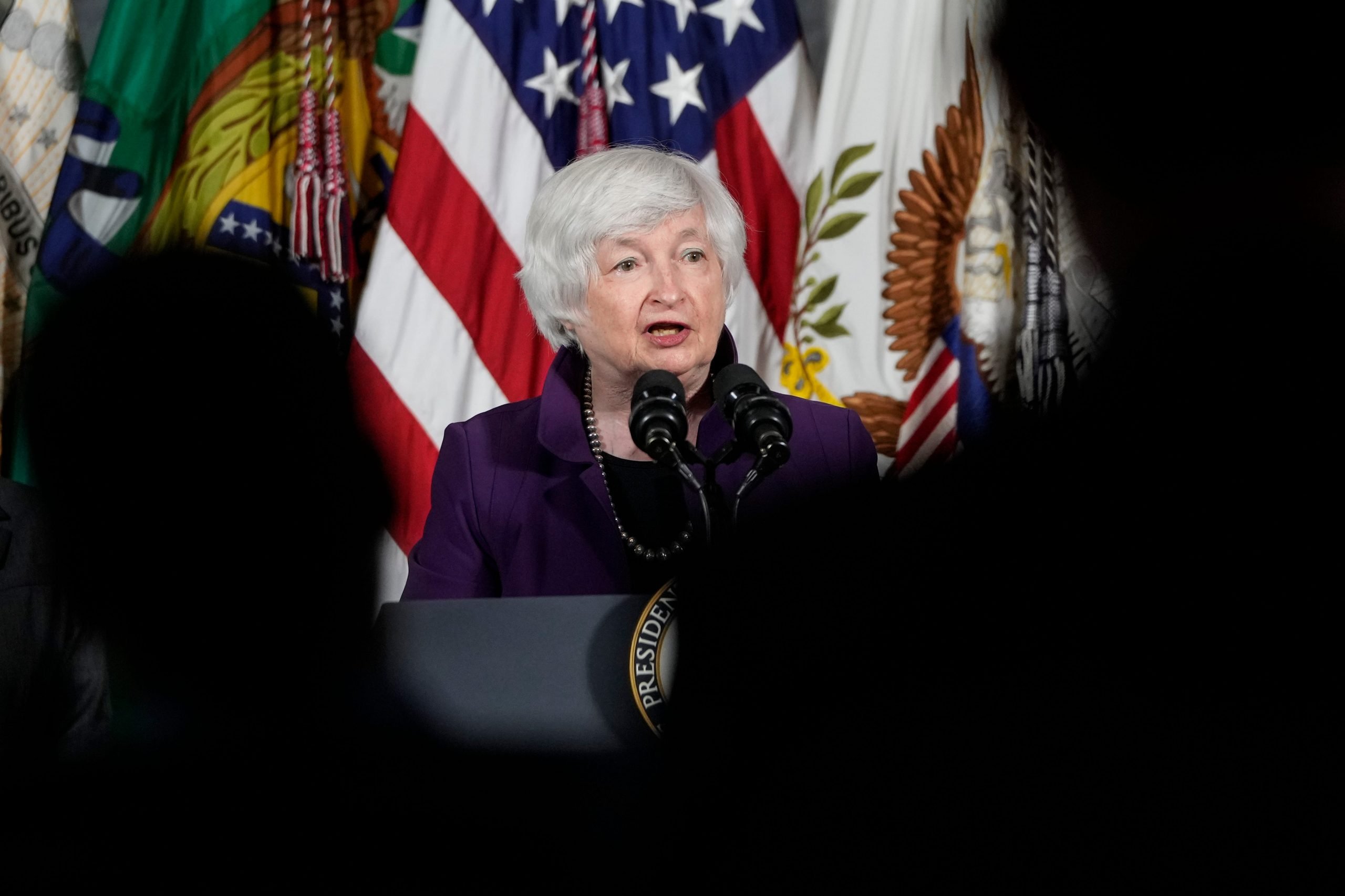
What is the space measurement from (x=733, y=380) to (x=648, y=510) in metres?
0.50

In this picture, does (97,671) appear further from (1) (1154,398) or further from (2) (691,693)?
(1) (1154,398)

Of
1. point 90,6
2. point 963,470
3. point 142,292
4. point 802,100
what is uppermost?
point 90,6

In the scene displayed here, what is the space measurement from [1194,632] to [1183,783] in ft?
0.22

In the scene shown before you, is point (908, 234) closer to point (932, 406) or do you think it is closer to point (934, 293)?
point (934, 293)

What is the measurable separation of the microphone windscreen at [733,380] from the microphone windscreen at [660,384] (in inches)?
1.6

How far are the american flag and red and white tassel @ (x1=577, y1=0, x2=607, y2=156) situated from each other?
0.02m

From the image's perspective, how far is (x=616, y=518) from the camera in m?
1.74


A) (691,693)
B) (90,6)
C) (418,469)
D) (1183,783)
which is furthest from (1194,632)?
(90,6)

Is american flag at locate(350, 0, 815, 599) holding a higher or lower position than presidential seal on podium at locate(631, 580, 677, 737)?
higher

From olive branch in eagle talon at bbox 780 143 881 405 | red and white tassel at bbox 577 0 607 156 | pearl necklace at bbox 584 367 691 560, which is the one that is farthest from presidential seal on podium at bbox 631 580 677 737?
red and white tassel at bbox 577 0 607 156

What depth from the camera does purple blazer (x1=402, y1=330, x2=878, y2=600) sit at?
67.9 inches

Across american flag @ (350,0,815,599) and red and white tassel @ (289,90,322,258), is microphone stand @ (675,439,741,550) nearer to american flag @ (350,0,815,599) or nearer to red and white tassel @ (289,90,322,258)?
american flag @ (350,0,815,599)

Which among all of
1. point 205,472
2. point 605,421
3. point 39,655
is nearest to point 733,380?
point 605,421

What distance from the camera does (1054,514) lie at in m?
0.48
